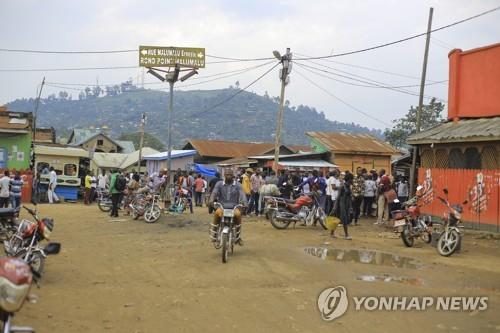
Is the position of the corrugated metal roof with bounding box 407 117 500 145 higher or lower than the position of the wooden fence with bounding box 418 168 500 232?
higher

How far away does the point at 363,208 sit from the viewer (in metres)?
19.7

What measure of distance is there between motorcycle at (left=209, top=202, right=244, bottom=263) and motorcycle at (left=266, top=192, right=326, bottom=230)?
485cm

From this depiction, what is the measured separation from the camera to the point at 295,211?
15578 millimetres

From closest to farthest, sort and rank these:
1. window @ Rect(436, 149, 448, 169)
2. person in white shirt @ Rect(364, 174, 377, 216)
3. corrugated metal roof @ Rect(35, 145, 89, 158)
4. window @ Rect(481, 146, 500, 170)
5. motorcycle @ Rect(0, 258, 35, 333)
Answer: motorcycle @ Rect(0, 258, 35, 333) < window @ Rect(481, 146, 500, 170) < window @ Rect(436, 149, 448, 169) < person in white shirt @ Rect(364, 174, 377, 216) < corrugated metal roof @ Rect(35, 145, 89, 158)

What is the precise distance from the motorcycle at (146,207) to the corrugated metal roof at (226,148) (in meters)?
24.0

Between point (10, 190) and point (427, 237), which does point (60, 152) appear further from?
point (427, 237)

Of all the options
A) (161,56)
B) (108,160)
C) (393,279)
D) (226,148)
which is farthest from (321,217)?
(108,160)

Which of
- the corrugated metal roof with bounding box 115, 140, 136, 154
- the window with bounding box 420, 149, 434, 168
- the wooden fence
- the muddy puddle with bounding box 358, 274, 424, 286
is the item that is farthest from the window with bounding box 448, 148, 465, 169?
the corrugated metal roof with bounding box 115, 140, 136, 154

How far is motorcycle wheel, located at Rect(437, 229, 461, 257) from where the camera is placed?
37.2 feet

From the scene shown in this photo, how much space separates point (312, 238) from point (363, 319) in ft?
23.2

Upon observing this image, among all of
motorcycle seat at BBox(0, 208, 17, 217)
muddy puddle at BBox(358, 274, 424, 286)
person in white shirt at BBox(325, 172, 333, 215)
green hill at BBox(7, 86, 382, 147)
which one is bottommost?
muddy puddle at BBox(358, 274, 424, 286)

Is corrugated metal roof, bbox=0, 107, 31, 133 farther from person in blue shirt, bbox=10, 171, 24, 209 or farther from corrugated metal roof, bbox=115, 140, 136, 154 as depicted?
corrugated metal roof, bbox=115, 140, 136, 154

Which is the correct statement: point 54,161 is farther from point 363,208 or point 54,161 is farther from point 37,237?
point 37,237

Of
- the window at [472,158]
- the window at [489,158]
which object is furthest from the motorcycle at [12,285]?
the window at [472,158]
